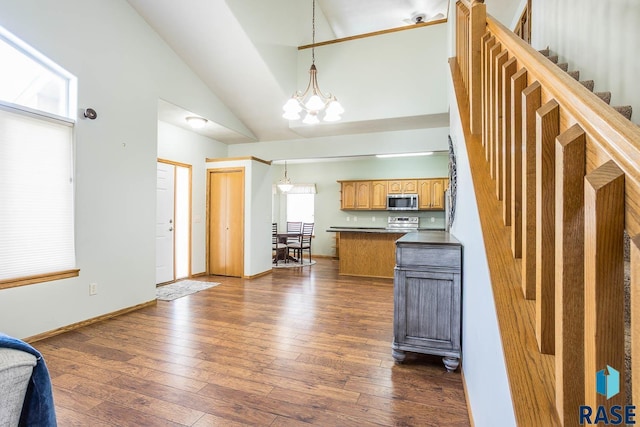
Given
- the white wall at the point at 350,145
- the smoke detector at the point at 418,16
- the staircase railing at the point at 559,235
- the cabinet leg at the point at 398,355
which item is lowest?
the cabinet leg at the point at 398,355

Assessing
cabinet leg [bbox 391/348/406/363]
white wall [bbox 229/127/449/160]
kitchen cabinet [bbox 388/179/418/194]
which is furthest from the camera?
kitchen cabinet [bbox 388/179/418/194]

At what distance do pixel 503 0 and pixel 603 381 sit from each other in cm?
473

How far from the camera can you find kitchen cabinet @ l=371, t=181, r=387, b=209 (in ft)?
26.1

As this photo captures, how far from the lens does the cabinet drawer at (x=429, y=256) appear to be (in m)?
2.23

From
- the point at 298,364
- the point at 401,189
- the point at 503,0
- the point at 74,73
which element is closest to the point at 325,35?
the point at 503,0

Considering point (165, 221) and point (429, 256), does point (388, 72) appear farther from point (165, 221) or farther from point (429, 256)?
point (165, 221)

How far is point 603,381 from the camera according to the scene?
1.52ft

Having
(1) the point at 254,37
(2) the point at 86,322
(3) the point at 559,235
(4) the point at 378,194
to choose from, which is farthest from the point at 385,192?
(3) the point at 559,235

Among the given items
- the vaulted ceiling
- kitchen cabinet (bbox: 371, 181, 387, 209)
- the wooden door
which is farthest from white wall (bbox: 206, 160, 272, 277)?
kitchen cabinet (bbox: 371, 181, 387, 209)

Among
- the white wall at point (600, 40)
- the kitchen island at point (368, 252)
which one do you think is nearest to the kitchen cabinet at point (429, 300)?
the white wall at point (600, 40)

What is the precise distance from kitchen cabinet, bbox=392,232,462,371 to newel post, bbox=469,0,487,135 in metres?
0.89

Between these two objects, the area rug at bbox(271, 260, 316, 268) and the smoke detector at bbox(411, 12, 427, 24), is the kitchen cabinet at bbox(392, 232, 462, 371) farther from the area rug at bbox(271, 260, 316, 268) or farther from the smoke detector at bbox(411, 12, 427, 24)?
the smoke detector at bbox(411, 12, 427, 24)

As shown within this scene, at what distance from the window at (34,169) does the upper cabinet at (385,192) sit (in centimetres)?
615

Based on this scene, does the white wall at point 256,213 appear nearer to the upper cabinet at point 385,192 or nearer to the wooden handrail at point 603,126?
the upper cabinet at point 385,192
